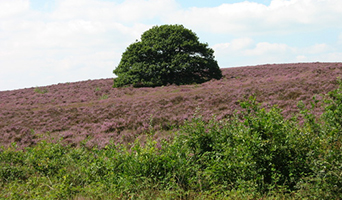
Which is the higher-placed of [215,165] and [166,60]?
[166,60]

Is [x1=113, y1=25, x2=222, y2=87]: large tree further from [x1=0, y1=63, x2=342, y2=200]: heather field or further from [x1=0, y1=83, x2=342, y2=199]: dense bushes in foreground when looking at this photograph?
[x1=0, y1=83, x2=342, y2=199]: dense bushes in foreground

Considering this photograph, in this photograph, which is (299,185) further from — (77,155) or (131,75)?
(131,75)

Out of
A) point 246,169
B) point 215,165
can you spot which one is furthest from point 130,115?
point 246,169

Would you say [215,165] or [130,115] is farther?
[130,115]

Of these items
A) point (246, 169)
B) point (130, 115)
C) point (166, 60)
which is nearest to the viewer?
point (246, 169)

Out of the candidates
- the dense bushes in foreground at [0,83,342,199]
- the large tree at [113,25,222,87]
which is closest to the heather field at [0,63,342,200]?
the dense bushes in foreground at [0,83,342,199]

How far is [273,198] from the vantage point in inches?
213

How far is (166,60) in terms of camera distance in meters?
32.8

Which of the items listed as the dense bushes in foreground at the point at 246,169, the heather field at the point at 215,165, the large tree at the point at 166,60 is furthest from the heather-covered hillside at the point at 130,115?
the large tree at the point at 166,60

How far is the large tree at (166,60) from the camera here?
31.6m

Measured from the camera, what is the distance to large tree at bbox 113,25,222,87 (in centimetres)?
3164

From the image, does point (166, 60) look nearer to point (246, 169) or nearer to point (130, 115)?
point (130, 115)

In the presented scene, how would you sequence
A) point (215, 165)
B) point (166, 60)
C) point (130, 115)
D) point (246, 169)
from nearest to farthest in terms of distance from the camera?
point (246, 169)
point (215, 165)
point (130, 115)
point (166, 60)

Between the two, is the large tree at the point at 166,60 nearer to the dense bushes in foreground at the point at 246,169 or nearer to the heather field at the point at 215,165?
the heather field at the point at 215,165
